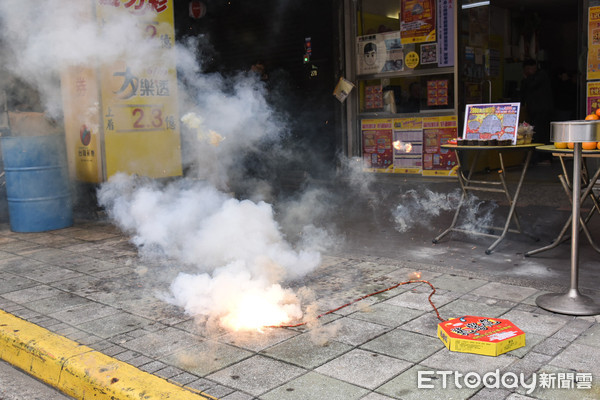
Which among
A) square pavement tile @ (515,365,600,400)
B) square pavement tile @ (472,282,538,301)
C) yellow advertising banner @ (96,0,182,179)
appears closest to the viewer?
square pavement tile @ (515,365,600,400)

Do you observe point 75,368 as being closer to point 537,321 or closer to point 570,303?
point 537,321

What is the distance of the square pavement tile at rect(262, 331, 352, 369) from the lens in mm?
3213

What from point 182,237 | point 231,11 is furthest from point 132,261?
point 231,11

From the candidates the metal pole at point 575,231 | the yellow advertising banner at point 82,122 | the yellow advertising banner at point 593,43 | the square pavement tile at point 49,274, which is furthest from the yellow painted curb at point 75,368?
the yellow advertising banner at point 593,43

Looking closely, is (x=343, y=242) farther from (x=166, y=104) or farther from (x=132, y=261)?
(x=166, y=104)

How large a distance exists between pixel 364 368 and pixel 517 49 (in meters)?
Result: 8.73

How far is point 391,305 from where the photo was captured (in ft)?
13.3

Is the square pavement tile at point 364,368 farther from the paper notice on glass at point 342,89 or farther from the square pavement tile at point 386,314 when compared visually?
the paper notice on glass at point 342,89

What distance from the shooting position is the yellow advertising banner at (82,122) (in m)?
7.25

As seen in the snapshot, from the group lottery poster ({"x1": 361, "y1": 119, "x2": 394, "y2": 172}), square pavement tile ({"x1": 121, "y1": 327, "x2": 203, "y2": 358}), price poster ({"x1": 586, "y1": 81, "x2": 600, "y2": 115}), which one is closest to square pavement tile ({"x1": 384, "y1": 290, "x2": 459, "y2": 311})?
square pavement tile ({"x1": 121, "y1": 327, "x2": 203, "y2": 358})

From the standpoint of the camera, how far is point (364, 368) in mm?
3088

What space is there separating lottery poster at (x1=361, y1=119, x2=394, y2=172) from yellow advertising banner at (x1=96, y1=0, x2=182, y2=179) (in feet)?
10.5

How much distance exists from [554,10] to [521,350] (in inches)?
381

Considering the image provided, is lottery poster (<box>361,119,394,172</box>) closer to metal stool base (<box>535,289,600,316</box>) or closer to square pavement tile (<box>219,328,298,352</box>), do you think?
metal stool base (<box>535,289,600,316</box>)
